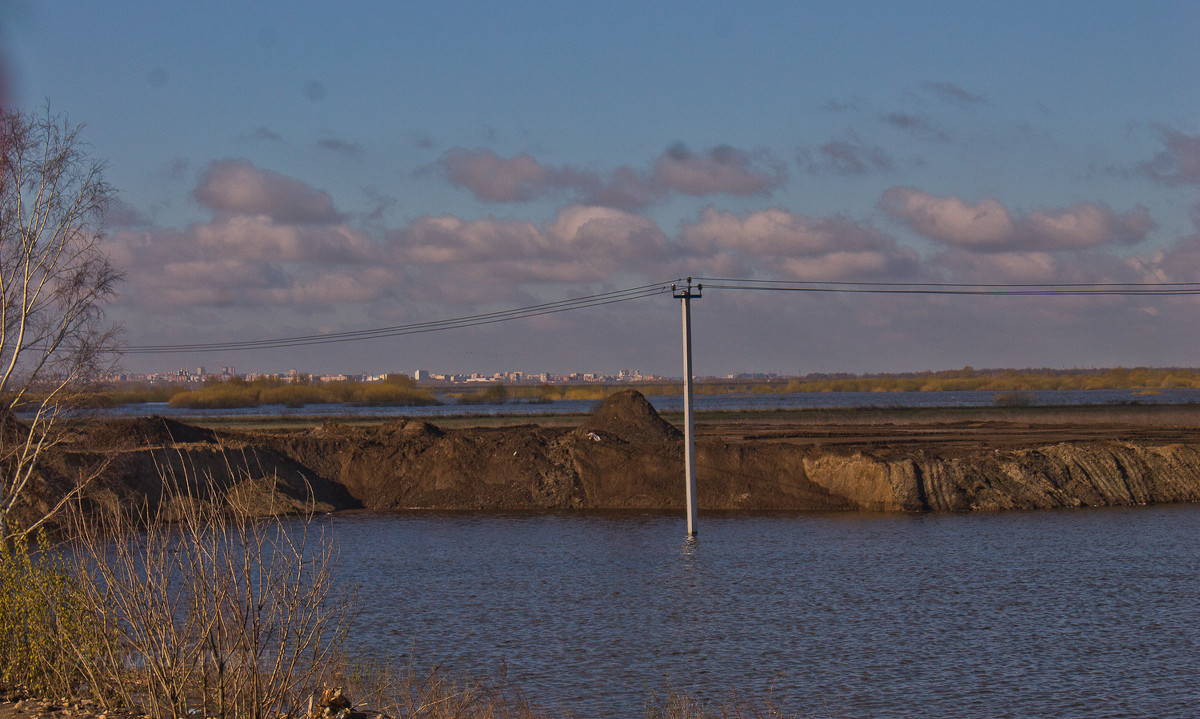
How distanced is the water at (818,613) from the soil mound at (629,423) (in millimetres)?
10646

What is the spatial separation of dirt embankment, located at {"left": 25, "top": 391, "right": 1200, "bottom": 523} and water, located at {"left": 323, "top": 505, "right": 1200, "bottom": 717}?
402cm

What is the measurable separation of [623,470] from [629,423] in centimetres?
511

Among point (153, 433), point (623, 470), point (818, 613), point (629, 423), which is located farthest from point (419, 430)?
point (818, 613)

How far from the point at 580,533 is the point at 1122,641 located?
15767 mm

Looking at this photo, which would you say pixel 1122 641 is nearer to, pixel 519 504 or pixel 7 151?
pixel 7 151

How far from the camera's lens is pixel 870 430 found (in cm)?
6044

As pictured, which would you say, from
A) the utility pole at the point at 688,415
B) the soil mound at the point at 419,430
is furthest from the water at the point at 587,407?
the utility pole at the point at 688,415

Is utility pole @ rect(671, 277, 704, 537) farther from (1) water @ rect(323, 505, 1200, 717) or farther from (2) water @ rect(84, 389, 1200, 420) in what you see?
(2) water @ rect(84, 389, 1200, 420)

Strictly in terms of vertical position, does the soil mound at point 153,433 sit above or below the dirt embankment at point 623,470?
above

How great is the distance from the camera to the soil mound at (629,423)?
39316 mm

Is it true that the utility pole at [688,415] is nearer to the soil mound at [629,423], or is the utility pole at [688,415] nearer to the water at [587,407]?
the soil mound at [629,423]

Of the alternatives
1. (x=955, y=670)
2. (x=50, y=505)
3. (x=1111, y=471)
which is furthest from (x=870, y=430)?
(x=955, y=670)

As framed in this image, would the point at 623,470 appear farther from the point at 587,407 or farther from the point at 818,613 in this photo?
the point at 587,407

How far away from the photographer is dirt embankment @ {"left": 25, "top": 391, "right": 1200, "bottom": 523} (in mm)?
32656
